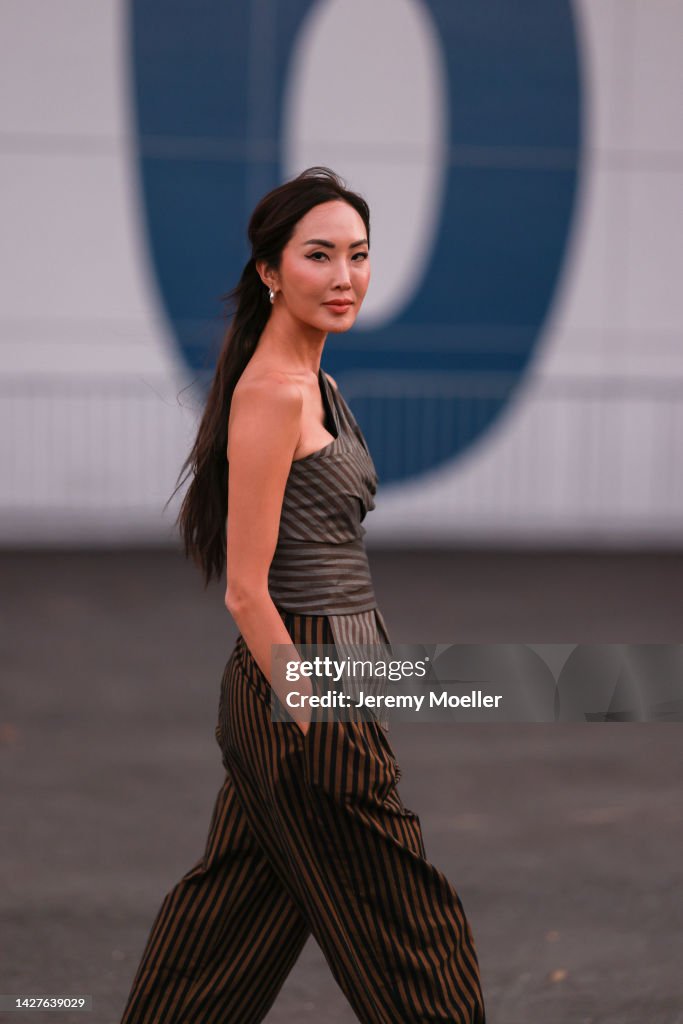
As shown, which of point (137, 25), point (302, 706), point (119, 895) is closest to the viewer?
point (302, 706)

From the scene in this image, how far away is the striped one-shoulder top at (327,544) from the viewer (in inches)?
115

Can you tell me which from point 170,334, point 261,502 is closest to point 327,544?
point 261,502

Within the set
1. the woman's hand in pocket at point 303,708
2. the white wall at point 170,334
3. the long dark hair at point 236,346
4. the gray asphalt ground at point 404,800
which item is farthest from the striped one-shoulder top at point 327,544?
the white wall at point 170,334

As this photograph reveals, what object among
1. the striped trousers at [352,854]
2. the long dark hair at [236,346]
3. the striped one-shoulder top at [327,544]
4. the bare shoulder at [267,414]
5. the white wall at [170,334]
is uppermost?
the white wall at [170,334]

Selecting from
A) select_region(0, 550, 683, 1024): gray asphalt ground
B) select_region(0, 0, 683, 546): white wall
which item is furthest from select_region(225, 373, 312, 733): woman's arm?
select_region(0, 0, 683, 546): white wall

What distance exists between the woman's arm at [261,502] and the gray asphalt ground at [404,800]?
1.58 metres

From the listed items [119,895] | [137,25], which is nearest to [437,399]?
[137,25]

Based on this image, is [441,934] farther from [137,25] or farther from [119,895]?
[137,25]

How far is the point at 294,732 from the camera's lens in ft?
9.33

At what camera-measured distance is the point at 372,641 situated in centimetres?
298

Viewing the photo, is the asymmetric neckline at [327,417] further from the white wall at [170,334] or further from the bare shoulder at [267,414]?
the white wall at [170,334]

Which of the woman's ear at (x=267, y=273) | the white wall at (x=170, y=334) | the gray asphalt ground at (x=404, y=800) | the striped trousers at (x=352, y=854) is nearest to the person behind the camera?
the striped trousers at (x=352, y=854)

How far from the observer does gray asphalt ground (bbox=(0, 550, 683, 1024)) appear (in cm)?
429

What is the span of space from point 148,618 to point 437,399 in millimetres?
4242
